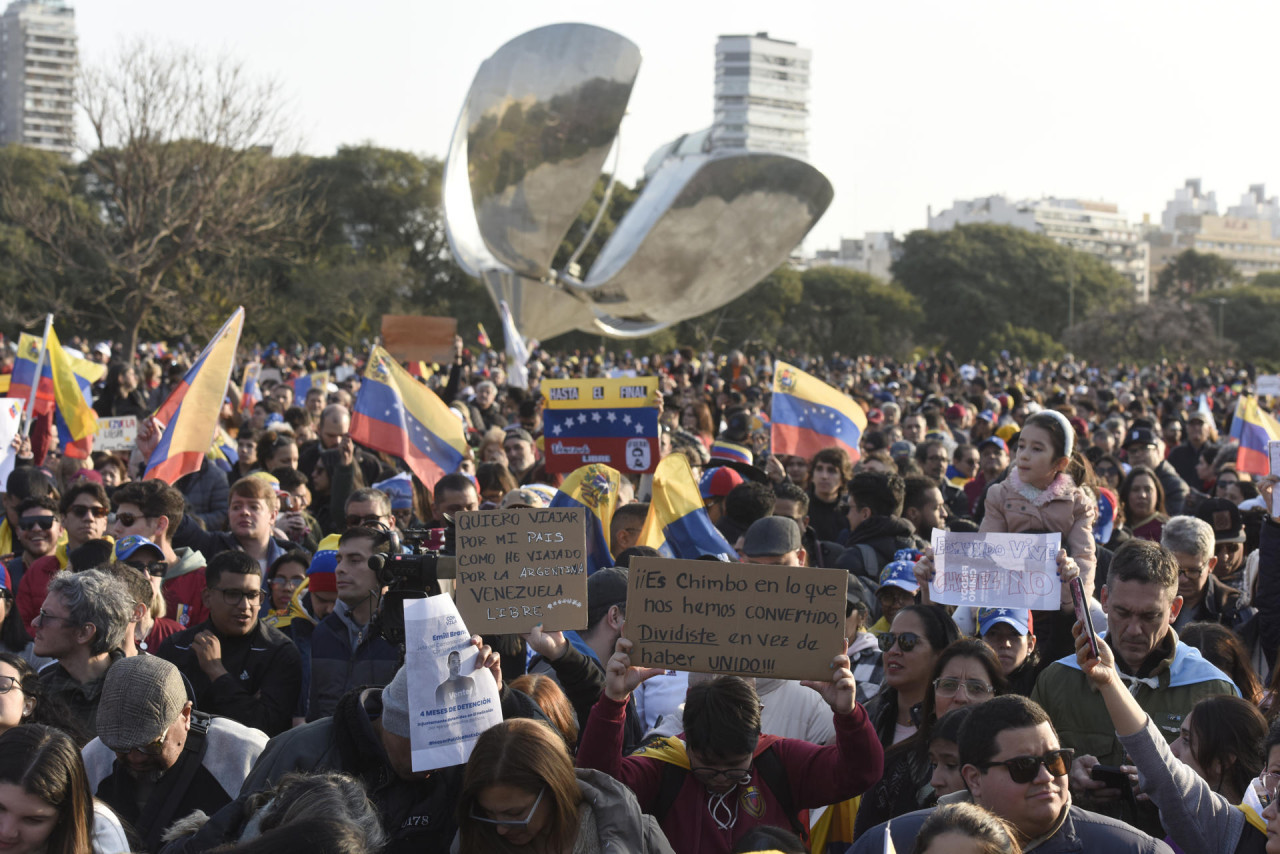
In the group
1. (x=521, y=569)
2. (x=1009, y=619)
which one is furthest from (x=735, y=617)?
(x=1009, y=619)

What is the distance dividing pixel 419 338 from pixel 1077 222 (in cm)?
15492

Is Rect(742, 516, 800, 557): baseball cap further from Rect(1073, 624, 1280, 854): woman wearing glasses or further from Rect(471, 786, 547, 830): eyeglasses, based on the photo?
Rect(471, 786, 547, 830): eyeglasses

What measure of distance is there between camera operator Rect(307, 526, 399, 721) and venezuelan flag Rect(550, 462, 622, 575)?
1.54 m

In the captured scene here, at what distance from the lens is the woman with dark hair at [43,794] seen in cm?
329

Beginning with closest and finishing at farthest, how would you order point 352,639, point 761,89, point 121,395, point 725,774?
point 725,774 < point 352,639 < point 121,395 < point 761,89

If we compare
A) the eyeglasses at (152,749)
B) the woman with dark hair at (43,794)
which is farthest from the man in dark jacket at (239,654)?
the woman with dark hair at (43,794)

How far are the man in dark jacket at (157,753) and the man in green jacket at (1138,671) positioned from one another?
94.7 inches

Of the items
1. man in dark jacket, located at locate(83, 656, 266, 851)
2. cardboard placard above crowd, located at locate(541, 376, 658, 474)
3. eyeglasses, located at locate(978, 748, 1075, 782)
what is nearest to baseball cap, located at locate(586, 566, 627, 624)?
man in dark jacket, located at locate(83, 656, 266, 851)

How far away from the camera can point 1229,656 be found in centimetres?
473

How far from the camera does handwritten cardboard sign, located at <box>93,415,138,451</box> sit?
34.7ft

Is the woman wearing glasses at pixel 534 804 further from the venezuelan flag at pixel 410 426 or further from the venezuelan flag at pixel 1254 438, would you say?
the venezuelan flag at pixel 1254 438

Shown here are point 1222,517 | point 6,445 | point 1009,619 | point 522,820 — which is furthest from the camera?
point 6,445

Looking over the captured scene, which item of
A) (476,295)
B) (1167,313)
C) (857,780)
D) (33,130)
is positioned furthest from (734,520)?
(33,130)

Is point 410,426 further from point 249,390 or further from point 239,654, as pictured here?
point 249,390
